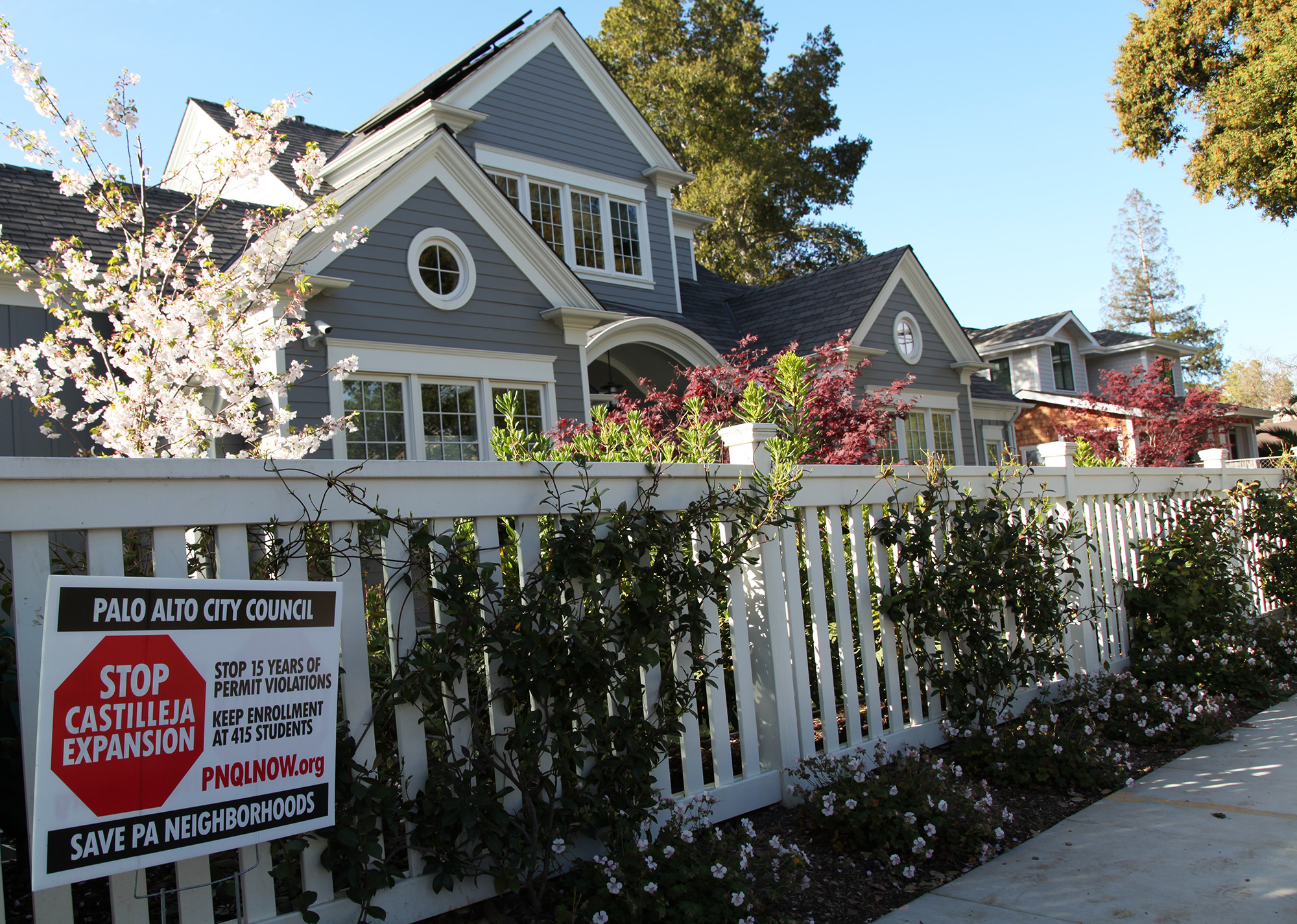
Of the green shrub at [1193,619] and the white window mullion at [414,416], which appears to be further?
the white window mullion at [414,416]

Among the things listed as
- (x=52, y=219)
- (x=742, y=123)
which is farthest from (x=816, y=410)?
(x=742, y=123)

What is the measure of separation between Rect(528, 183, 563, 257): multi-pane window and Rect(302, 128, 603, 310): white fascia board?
2.33 meters

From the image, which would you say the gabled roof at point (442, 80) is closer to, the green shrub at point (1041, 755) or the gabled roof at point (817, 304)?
A: the gabled roof at point (817, 304)

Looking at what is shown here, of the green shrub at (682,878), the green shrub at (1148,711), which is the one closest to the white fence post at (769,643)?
the green shrub at (682,878)

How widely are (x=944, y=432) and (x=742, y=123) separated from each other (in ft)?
48.7

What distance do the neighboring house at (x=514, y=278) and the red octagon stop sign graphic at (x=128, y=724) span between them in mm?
4220

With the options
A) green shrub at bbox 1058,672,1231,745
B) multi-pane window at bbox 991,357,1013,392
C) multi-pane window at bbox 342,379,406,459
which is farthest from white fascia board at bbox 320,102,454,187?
multi-pane window at bbox 991,357,1013,392

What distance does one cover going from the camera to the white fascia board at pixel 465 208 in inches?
318

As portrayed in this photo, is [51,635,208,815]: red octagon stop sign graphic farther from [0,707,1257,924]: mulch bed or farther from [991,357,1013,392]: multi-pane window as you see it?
[991,357,1013,392]: multi-pane window

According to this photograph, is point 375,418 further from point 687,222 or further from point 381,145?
point 687,222

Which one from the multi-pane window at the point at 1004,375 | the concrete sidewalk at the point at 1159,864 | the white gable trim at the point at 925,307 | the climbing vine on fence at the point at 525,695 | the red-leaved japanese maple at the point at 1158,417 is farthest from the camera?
the multi-pane window at the point at 1004,375

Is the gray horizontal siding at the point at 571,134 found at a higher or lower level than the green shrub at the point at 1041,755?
higher

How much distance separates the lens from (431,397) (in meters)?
8.65

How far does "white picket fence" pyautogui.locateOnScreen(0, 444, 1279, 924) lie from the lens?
2.04 meters
